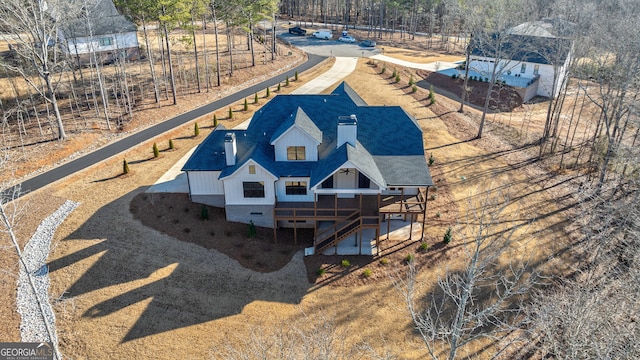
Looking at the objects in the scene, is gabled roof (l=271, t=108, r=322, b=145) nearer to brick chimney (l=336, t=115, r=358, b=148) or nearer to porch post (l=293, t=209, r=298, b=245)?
brick chimney (l=336, t=115, r=358, b=148)

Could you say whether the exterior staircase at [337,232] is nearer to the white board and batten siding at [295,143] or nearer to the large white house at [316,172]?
the large white house at [316,172]

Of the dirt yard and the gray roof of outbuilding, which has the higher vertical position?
the gray roof of outbuilding

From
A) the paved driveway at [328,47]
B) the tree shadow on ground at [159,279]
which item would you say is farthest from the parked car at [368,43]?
the tree shadow on ground at [159,279]

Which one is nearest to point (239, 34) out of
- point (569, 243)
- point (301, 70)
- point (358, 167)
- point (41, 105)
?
point (301, 70)

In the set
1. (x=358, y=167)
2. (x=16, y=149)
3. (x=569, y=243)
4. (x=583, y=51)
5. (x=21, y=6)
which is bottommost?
(x=569, y=243)

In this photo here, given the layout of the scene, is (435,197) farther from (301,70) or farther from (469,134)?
(301,70)
